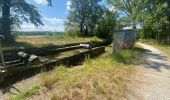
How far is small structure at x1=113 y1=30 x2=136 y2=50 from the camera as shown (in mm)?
16748

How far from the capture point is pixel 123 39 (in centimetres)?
1816

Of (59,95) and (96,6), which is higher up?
(96,6)

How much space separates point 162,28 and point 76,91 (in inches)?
1256

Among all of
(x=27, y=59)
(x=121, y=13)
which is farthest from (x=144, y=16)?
(x=27, y=59)

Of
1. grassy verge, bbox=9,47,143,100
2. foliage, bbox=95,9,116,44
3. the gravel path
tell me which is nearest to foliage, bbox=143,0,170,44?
foliage, bbox=95,9,116,44

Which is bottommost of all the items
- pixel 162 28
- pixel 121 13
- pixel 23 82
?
pixel 23 82

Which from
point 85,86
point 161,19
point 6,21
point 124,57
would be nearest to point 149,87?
point 85,86

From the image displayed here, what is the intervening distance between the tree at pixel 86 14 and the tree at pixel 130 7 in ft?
20.1

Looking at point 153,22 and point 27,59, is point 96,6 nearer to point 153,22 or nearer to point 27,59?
point 153,22

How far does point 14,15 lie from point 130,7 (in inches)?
1295

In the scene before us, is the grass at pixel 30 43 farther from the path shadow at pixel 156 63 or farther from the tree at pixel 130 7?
the tree at pixel 130 7

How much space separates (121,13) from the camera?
5362 cm

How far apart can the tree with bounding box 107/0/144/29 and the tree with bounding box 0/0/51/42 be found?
2462cm

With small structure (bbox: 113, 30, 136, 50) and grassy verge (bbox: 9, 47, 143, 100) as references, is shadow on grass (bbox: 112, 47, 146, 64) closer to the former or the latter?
small structure (bbox: 113, 30, 136, 50)
